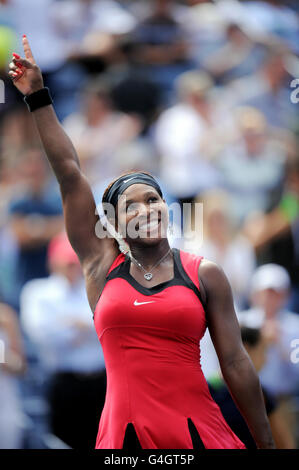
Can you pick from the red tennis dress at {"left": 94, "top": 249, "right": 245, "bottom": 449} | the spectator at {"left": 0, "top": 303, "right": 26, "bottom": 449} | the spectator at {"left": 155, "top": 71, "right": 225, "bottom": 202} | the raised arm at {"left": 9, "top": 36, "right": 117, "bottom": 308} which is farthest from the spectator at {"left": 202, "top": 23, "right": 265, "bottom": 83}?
the red tennis dress at {"left": 94, "top": 249, "right": 245, "bottom": 449}

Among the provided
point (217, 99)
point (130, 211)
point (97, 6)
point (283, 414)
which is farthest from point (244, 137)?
point (130, 211)

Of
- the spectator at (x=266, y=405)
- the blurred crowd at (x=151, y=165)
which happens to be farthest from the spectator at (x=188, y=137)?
the spectator at (x=266, y=405)

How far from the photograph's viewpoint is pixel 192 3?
235 inches

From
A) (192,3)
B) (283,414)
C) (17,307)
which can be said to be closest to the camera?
(283,414)

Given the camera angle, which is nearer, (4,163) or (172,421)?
(172,421)

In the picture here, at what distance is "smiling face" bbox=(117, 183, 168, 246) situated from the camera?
242 centimetres

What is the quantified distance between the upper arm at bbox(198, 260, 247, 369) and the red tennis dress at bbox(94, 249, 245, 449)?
5cm

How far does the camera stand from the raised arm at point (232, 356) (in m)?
2.32

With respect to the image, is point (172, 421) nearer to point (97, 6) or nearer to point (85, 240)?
point (85, 240)

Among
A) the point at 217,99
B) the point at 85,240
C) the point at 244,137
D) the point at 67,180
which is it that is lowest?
the point at 85,240

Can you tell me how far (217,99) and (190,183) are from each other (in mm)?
879

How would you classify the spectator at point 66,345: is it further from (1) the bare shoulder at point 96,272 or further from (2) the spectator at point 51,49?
(1) the bare shoulder at point 96,272

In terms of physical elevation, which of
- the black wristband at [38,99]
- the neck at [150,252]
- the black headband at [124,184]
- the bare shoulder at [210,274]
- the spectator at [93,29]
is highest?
the spectator at [93,29]

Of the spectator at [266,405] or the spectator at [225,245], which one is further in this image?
the spectator at [225,245]
